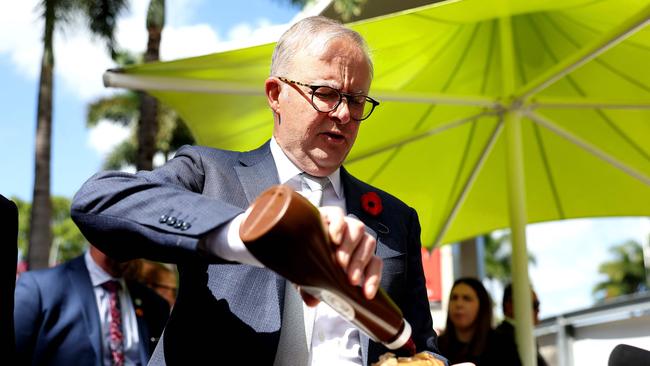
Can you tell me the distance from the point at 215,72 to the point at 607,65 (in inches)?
98.6

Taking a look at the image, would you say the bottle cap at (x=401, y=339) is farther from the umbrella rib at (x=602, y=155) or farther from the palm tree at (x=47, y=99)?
the palm tree at (x=47, y=99)

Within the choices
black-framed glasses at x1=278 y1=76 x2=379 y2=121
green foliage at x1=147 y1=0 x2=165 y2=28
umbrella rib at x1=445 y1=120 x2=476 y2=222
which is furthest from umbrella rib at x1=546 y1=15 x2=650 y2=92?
green foliage at x1=147 y1=0 x2=165 y2=28

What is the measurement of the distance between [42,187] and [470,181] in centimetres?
1326

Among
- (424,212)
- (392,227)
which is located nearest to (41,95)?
(424,212)

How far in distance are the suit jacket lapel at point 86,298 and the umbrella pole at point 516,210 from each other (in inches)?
97.8

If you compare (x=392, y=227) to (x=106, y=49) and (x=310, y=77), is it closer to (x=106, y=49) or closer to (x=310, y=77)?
(x=310, y=77)

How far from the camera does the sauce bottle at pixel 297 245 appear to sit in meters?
1.22

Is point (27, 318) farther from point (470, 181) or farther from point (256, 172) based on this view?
point (470, 181)

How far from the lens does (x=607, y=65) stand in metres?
5.49

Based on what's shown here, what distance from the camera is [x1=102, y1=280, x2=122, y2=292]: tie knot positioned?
5176 mm

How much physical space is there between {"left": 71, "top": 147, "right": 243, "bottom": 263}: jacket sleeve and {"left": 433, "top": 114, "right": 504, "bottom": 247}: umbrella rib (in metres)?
4.37

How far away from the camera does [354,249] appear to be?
1.28 m

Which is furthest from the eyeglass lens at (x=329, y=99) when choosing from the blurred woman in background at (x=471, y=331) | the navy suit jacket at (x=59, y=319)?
the blurred woman in background at (x=471, y=331)

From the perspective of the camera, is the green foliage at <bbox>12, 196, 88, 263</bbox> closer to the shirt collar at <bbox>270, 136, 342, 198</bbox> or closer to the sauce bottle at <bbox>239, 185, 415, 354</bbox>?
the shirt collar at <bbox>270, 136, 342, 198</bbox>
